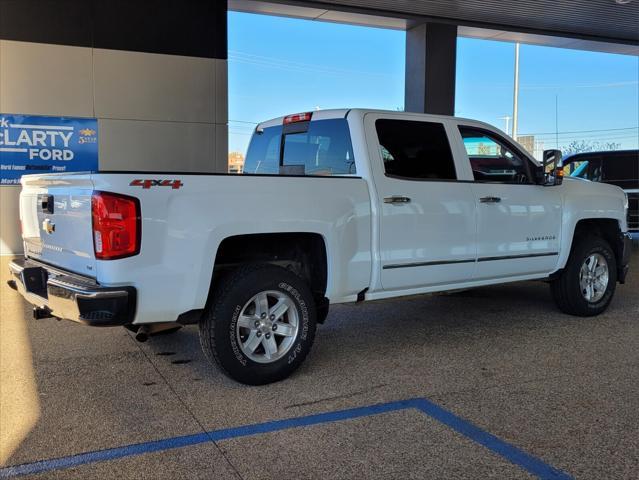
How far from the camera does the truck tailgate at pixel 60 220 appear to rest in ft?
12.6

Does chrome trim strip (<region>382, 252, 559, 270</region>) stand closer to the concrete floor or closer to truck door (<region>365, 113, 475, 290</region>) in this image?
truck door (<region>365, 113, 475, 290</region>)

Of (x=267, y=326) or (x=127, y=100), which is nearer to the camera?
(x=267, y=326)

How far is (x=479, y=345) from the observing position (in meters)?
5.56

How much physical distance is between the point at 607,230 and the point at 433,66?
7548mm

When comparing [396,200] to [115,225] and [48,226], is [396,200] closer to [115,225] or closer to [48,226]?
[115,225]

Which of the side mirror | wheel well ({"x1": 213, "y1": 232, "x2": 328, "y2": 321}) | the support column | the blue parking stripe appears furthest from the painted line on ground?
the support column

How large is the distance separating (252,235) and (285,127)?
182 centimetres

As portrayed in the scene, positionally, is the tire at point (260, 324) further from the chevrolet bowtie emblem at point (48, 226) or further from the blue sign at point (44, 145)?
the blue sign at point (44, 145)

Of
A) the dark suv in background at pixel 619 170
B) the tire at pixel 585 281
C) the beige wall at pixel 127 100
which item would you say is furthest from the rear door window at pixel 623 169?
the beige wall at pixel 127 100

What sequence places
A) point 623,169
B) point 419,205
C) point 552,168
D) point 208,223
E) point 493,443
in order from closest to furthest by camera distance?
point 493,443, point 208,223, point 419,205, point 552,168, point 623,169

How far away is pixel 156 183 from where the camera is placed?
379cm

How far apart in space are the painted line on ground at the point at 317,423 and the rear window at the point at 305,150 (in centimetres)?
201

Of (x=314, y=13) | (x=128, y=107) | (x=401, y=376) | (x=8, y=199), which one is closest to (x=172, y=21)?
(x=128, y=107)

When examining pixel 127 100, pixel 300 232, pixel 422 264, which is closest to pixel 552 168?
pixel 422 264
